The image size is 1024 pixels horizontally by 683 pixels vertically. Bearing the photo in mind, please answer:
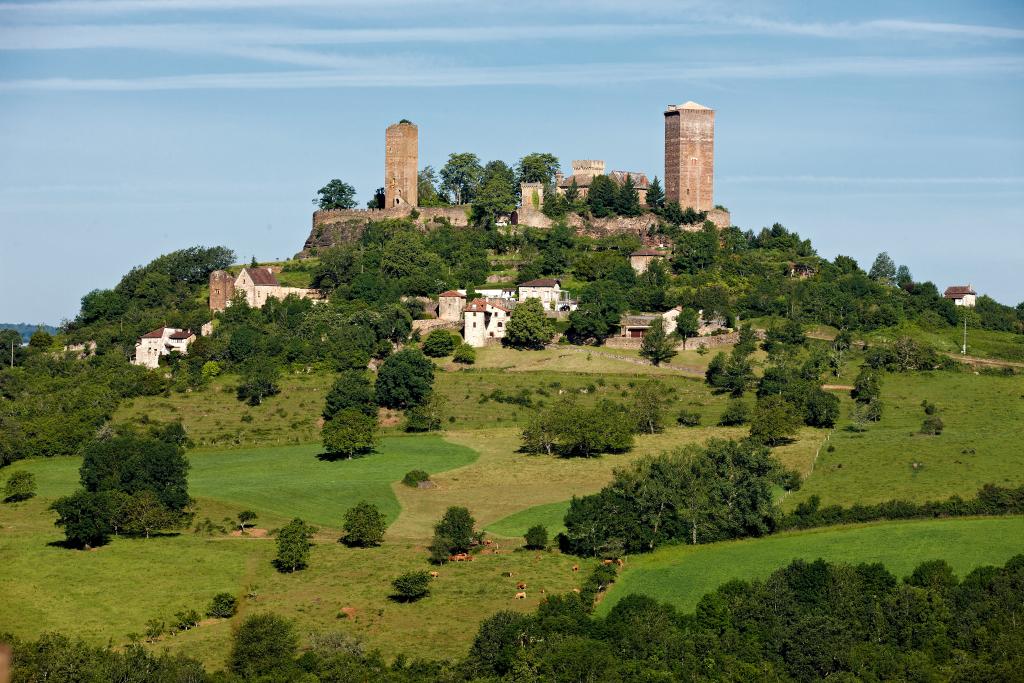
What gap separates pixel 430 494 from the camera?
7288 cm

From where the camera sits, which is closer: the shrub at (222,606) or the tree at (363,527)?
the shrub at (222,606)

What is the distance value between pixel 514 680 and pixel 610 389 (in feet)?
134

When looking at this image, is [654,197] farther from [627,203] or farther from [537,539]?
[537,539]

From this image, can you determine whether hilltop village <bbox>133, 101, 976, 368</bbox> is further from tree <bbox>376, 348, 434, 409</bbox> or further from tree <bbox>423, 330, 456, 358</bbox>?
tree <bbox>376, 348, 434, 409</bbox>

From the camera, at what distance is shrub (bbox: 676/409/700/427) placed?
83125 mm

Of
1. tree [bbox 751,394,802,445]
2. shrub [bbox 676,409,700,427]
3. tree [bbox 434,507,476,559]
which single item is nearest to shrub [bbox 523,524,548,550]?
tree [bbox 434,507,476,559]

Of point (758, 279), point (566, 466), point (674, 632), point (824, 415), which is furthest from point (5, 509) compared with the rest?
point (758, 279)

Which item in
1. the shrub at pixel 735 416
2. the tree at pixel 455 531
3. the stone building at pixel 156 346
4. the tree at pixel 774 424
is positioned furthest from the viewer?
the stone building at pixel 156 346

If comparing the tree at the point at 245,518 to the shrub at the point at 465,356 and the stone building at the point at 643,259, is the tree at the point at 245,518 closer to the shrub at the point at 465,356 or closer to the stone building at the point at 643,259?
the shrub at the point at 465,356

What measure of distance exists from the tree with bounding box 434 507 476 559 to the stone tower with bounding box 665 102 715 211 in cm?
6043

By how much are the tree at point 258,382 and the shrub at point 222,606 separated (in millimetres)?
33600

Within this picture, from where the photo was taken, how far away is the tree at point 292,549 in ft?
200

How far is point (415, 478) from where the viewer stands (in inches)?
Result: 2913

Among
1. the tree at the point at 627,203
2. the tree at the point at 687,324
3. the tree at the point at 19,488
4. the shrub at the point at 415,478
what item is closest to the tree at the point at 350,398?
the shrub at the point at 415,478
